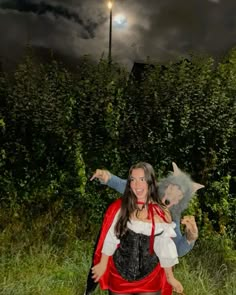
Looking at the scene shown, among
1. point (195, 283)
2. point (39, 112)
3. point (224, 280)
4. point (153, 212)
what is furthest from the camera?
point (39, 112)

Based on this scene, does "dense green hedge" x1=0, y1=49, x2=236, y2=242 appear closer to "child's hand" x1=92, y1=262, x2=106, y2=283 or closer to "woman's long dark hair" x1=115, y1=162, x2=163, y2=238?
"child's hand" x1=92, y1=262, x2=106, y2=283

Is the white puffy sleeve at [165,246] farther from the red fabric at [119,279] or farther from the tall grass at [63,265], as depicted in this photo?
the tall grass at [63,265]

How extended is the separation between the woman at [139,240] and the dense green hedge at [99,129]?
2.97 meters

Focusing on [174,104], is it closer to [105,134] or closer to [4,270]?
[105,134]

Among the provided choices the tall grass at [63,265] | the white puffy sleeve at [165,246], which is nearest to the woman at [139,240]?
the white puffy sleeve at [165,246]

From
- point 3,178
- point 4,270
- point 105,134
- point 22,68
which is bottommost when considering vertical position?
point 4,270

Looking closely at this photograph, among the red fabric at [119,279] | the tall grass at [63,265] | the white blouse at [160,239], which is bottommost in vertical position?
the tall grass at [63,265]

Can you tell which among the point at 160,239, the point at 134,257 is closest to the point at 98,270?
the point at 134,257

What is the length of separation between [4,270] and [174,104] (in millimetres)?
2610

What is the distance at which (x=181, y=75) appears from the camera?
22.1 feet

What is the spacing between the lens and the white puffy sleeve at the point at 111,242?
3.38 m

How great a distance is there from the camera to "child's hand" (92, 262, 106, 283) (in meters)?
3.44

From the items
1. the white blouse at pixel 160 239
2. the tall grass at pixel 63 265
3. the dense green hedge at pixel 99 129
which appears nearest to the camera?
the white blouse at pixel 160 239

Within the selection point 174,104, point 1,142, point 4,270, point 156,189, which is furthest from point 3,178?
point 156,189
